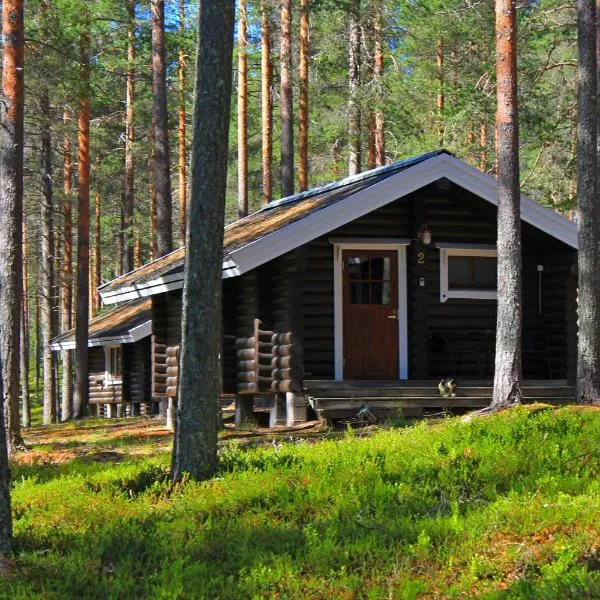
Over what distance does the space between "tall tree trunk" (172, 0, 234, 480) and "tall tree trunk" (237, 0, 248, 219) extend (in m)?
19.0

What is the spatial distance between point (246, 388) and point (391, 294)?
10.1 ft

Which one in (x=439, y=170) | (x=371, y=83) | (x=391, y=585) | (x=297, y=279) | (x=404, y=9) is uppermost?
(x=404, y=9)

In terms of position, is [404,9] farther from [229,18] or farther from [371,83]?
[229,18]

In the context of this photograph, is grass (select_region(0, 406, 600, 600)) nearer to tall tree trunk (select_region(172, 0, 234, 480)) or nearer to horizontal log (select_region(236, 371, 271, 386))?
tall tree trunk (select_region(172, 0, 234, 480))

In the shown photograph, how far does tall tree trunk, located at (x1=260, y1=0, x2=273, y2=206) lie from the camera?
28188 millimetres

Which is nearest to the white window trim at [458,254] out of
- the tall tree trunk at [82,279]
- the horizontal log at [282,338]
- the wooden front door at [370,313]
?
the wooden front door at [370,313]

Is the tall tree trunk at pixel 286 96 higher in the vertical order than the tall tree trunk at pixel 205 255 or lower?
higher

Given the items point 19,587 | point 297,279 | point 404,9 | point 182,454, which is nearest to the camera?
point 19,587

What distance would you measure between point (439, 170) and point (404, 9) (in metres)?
13.1

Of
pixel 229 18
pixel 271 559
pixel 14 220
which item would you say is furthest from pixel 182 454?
pixel 14 220

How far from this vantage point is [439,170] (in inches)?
621

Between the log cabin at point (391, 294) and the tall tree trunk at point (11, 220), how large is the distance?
3179 mm

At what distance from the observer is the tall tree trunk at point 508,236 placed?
1307 cm

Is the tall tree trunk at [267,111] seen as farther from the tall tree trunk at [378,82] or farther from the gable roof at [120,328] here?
the gable roof at [120,328]
